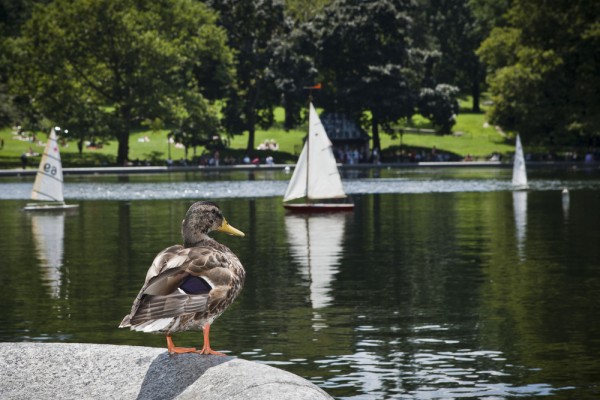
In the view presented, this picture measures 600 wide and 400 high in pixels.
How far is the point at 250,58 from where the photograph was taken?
159250mm

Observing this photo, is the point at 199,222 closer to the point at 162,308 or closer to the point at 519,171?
the point at 162,308

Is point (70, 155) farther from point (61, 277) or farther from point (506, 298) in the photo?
point (506, 298)

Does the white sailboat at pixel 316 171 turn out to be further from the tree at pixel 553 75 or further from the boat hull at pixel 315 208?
the tree at pixel 553 75

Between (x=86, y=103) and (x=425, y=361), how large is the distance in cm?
12239

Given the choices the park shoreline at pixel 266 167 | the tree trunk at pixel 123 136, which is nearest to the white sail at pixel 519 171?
the park shoreline at pixel 266 167

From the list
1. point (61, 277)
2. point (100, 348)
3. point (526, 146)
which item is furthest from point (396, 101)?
point (100, 348)

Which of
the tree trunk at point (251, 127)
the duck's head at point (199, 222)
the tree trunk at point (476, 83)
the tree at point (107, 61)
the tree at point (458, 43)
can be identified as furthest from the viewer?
the tree at point (458, 43)

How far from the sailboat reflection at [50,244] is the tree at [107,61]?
66239 millimetres

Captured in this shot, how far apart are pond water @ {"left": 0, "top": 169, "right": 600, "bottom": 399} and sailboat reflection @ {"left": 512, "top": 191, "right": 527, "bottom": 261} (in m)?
0.16

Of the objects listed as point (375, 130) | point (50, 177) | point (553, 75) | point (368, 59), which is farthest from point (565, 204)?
point (368, 59)

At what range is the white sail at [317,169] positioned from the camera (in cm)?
A: 7094

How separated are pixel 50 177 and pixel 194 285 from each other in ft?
227

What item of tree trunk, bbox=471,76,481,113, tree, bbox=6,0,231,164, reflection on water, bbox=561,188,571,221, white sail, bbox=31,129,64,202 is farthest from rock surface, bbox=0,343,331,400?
tree trunk, bbox=471,76,481,113

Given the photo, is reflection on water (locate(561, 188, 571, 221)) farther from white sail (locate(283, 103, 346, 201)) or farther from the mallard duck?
the mallard duck
